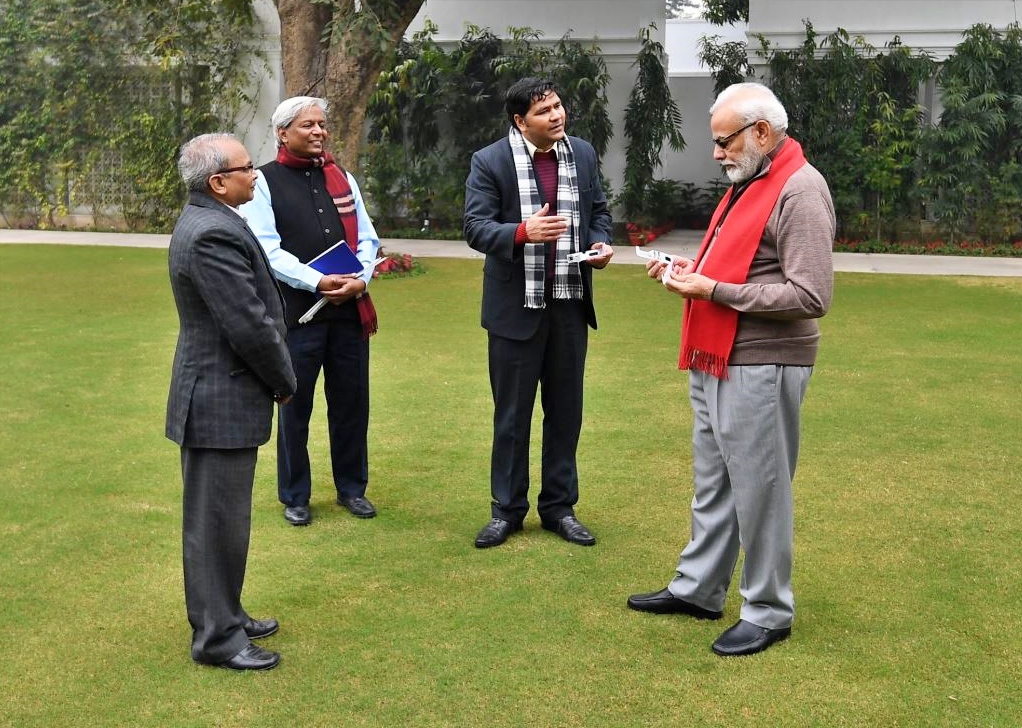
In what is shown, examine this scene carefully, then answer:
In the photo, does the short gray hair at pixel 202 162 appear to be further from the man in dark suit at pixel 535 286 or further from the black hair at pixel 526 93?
the black hair at pixel 526 93

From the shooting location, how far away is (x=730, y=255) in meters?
3.81

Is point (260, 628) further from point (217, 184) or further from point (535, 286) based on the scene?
point (535, 286)

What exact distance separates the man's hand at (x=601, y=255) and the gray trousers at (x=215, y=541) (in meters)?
1.63

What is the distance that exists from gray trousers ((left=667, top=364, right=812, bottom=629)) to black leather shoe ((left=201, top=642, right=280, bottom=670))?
1564 mm

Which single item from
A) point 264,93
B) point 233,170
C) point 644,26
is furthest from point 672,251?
point 233,170

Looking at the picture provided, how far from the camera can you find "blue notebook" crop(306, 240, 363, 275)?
503 centimetres

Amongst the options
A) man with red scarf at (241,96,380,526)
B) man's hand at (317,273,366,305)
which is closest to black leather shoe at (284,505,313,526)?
man with red scarf at (241,96,380,526)

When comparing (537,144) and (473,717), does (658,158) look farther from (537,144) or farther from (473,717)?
(473,717)

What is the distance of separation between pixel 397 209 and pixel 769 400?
1426cm

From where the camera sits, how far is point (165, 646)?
402 cm

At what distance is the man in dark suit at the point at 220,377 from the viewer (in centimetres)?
357

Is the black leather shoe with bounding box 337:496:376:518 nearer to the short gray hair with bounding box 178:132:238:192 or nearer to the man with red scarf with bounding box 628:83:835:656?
the man with red scarf with bounding box 628:83:835:656

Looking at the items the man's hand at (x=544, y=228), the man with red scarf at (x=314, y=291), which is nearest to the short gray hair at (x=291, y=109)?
the man with red scarf at (x=314, y=291)

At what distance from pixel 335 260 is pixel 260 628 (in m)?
1.66
